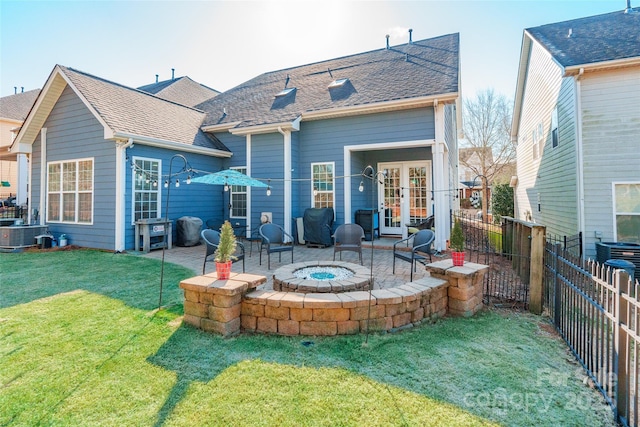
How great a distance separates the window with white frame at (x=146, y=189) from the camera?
8094 millimetres

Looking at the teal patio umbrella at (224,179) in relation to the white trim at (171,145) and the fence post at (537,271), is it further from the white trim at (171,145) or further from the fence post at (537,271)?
the fence post at (537,271)

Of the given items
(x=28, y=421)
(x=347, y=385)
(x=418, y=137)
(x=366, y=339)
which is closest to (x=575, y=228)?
(x=418, y=137)

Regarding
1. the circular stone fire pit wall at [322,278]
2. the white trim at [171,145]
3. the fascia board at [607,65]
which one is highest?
the fascia board at [607,65]

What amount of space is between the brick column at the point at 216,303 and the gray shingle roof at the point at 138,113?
6.29m

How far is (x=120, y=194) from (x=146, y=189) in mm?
750

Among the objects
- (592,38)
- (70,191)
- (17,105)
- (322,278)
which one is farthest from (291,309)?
(17,105)

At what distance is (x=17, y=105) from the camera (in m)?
20.8

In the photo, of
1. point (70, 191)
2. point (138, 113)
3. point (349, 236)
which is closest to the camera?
point (349, 236)

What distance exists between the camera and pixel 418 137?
311 inches

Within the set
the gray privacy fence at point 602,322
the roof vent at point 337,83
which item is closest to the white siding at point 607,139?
the gray privacy fence at point 602,322

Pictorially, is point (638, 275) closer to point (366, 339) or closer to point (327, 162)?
point (366, 339)

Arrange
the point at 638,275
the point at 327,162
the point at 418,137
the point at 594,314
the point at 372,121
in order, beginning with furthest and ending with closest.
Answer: the point at 327,162 < the point at 372,121 < the point at 418,137 < the point at 638,275 < the point at 594,314

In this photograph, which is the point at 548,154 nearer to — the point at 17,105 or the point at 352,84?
the point at 352,84

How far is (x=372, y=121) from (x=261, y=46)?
181 inches
